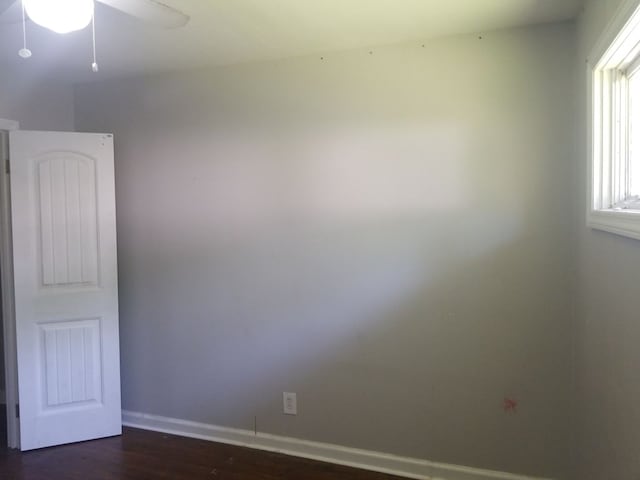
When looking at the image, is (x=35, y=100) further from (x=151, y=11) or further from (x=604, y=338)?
(x=604, y=338)

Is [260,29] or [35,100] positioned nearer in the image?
[260,29]

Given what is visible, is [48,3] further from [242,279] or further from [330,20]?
[242,279]

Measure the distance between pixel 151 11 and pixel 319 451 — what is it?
2.37 meters

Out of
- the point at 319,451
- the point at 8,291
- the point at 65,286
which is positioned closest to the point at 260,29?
the point at 65,286

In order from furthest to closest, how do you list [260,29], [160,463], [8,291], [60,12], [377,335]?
[8,291]
[160,463]
[377,335]
[260,29]
[60,12]

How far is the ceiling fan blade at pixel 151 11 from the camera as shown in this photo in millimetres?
1537

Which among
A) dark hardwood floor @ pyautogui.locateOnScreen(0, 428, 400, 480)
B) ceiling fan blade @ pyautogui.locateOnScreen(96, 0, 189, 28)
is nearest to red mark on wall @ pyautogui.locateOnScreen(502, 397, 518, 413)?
dark hardwood floor @ pyautogui.locateOnScreen(0, 428, 400, 480)

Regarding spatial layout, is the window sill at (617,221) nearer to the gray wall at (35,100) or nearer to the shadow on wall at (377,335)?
the shadow on wall at (377,335)

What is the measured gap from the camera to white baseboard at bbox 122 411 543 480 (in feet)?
7.53

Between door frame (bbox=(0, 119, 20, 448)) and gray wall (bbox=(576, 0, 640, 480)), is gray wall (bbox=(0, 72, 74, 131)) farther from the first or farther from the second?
Result: gray wall (bbox=(576, 0, 640, 480))

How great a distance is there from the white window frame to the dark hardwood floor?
5.71 feet

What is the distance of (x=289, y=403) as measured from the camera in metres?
2.62

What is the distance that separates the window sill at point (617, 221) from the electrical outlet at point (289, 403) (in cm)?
182

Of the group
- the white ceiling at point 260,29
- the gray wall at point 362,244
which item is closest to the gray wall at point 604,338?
the gray wall at point 362,244
